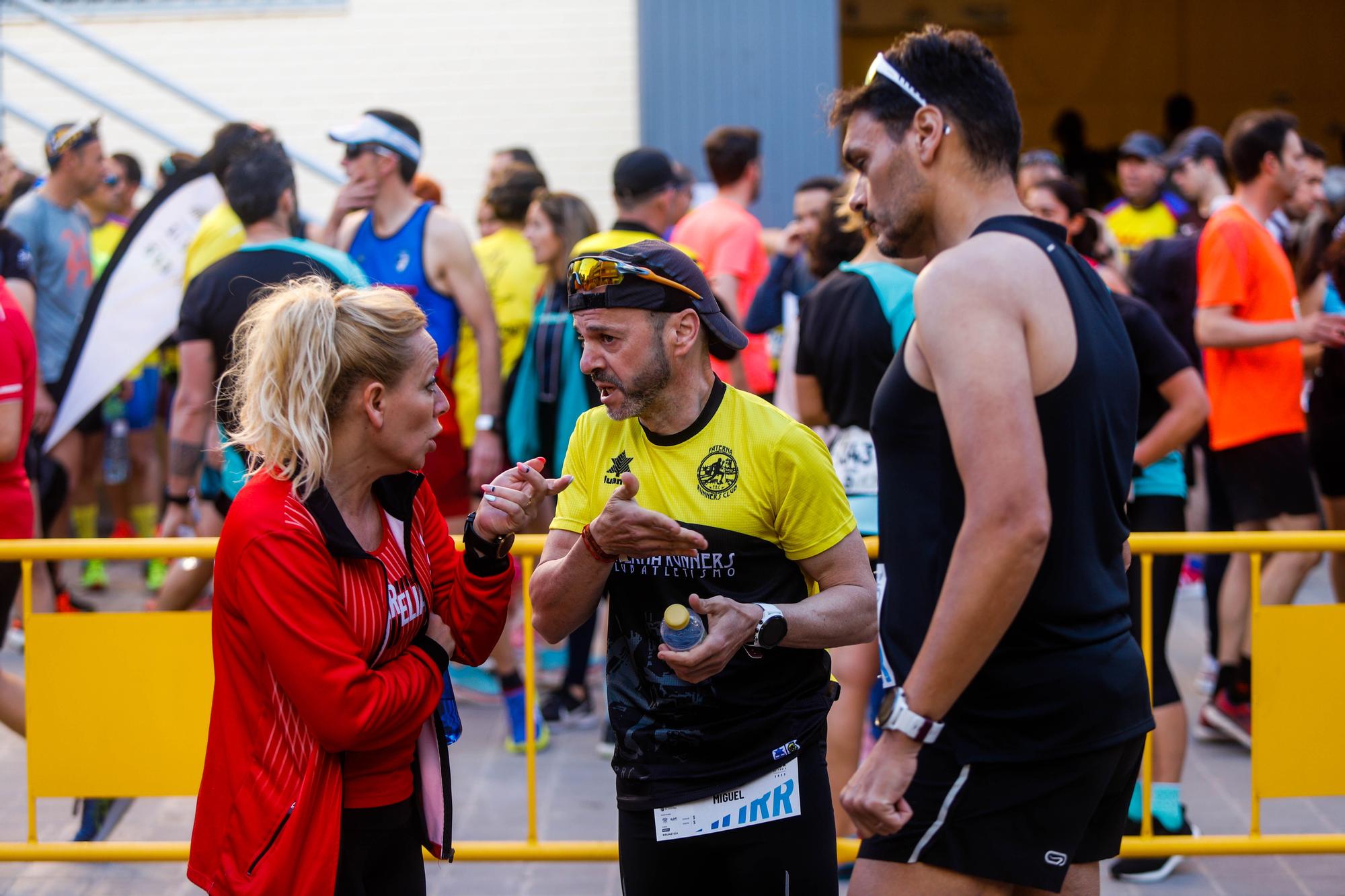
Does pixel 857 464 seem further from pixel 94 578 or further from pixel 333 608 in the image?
pixel 94 578

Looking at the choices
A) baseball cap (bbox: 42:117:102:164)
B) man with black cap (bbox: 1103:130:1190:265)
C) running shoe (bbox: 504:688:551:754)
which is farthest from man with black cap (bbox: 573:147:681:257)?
man with black cap (bbox: 1103:130:1190:265)

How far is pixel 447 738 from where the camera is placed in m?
2.76

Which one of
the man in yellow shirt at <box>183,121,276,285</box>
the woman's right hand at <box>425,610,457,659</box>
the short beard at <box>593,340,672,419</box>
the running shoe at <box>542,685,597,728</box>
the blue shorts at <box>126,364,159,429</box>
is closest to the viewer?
the short beard at <box>593,340,672,419</box>

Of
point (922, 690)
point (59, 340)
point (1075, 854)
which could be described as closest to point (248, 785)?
point (922, 690)

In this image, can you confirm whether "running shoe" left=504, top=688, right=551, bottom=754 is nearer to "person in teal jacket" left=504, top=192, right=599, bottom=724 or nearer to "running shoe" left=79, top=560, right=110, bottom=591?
"person in teal jacket" left=504, top=192, right=599, bottom=724

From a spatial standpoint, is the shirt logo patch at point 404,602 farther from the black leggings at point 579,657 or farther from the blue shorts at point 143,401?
the blue shorts at point 143,401

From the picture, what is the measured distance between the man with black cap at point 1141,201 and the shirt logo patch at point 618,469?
7198mm

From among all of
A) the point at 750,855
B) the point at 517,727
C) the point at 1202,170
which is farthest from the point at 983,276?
the point at 1202,170

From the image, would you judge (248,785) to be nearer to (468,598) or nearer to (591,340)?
(468,598)

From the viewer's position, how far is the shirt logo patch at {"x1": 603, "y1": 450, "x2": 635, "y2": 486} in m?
2.66

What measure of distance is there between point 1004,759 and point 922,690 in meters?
0.23

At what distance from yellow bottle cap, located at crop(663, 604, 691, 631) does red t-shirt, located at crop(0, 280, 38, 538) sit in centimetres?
274

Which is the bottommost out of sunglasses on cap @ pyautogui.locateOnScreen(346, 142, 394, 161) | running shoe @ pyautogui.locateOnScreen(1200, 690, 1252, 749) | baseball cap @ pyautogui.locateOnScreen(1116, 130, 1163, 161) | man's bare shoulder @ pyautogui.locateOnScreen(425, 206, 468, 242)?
running shoe @ pyautogui.locateOnScreen(1200, 690, 1252, 749)

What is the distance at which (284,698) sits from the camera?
96.2 inches
